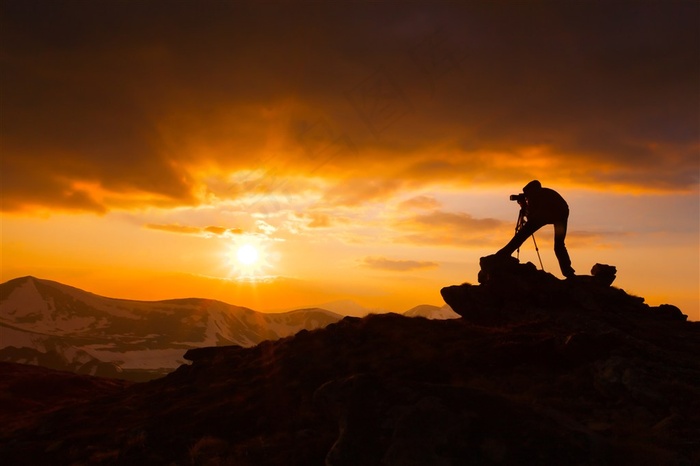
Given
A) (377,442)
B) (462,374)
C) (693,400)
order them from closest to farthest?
(377,442), (693,400), (462,374)

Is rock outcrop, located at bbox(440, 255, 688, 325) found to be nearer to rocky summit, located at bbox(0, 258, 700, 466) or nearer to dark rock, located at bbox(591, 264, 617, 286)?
rocky summit, located at bbox(0, 258, 700, 466)

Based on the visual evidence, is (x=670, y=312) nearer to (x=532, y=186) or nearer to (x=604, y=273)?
(x=604, y=273)

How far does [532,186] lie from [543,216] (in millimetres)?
1916

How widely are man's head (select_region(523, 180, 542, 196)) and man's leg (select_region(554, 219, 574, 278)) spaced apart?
7.71 feet

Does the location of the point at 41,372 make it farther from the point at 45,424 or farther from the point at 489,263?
the point at 489,263

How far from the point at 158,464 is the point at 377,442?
708cm

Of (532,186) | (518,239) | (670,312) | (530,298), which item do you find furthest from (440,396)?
(670,312)

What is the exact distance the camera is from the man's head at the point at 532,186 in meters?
26.9

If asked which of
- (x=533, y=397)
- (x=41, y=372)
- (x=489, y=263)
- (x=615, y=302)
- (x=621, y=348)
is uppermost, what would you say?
(x=489, y=263)

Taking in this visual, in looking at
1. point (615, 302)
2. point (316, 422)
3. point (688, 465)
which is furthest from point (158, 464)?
point (615, 302)

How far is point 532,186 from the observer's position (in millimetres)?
26906

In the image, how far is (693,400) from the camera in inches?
520

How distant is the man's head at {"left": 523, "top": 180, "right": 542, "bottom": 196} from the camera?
2689 cm

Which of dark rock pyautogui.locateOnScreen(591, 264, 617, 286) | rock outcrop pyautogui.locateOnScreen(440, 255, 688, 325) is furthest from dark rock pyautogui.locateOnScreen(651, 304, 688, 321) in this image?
dark rock pyautogui.locateOnScreen(591, 264, 617, 286)
